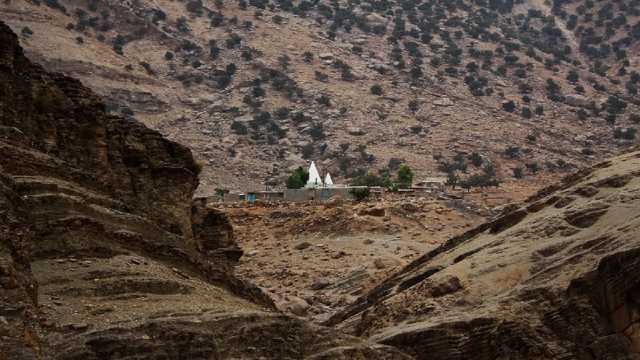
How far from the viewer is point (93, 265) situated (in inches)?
656

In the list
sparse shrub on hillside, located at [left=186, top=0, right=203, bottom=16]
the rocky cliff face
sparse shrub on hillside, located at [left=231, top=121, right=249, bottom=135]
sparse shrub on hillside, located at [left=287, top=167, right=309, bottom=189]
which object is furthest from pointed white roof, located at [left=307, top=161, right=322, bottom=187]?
sparse shrub on hillside, located at [left=186, top=0, right=203, bottom=16]

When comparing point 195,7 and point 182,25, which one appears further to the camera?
point 195,7

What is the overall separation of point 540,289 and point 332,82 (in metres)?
66.8

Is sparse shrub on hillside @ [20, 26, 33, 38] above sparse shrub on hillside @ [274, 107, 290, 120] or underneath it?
above

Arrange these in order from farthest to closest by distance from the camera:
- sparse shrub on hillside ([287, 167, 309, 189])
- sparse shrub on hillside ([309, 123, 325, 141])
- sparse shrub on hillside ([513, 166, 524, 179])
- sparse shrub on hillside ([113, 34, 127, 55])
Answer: sparse shrub on hillside ([113, 34, 127, 55]), sparse shrub on hillside ([309, 123, 325, 141]), sparse shrub on hillside ([513, 166, 524, 179]), sparse shrub on hillside ([287, 167, 309, 189])

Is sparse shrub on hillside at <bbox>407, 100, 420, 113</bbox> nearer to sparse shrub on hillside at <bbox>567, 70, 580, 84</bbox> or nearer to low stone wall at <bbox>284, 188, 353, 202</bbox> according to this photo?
sparse shrub on hillside at <bbox>567, 70, 580, 84</bbox>

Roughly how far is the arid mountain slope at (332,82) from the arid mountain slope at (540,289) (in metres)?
45.7

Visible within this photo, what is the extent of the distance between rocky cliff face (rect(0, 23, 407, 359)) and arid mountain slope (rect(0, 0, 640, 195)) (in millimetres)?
46780

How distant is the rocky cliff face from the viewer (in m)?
13.6

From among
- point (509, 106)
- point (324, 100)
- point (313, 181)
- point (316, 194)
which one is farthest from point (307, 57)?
point (316, 194)

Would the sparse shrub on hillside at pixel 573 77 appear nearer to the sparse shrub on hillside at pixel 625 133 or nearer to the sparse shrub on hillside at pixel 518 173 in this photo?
the sparse shrub on hillside at pixel 625 133

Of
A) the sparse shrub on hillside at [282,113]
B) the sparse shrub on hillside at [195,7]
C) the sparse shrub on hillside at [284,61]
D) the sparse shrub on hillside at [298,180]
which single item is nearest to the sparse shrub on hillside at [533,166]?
the sparse shrub on hillside at [282,113]

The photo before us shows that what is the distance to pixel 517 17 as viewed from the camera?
376 feet

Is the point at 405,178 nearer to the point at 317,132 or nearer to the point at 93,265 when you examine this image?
the point at 317,132
